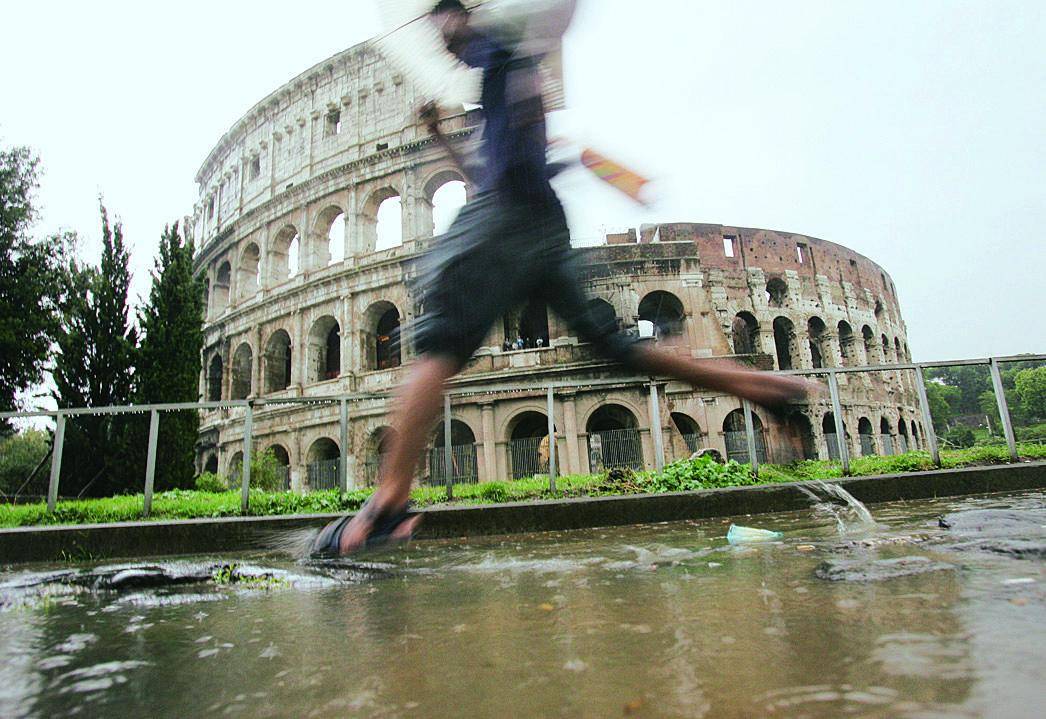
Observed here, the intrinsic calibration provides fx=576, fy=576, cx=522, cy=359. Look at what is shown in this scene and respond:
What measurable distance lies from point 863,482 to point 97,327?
15.9 m

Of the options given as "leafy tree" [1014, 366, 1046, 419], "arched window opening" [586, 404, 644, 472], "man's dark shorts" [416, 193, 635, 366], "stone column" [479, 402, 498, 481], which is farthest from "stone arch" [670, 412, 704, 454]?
"man's dark shorts" [416, 193, 635, 366]

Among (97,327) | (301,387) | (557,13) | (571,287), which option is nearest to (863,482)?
(571,287)

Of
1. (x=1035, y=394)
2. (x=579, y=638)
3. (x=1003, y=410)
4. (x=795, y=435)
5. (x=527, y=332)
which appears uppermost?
(x=527, y=332)

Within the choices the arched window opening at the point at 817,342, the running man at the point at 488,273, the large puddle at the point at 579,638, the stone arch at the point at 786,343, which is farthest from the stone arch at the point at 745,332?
the running man at the point at 488,273

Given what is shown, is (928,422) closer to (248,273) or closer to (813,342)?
(813,342)

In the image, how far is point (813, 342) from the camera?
78.2 feet

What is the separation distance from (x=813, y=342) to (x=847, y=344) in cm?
172

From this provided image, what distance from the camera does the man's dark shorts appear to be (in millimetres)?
1724

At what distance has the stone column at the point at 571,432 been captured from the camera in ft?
54.5

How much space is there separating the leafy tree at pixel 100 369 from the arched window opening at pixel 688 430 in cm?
1382

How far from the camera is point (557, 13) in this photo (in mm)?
1900

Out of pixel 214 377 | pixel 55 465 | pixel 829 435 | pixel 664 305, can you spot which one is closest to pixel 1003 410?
pixel 55 465

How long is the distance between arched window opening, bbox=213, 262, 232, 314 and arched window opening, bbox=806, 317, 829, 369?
23529mm

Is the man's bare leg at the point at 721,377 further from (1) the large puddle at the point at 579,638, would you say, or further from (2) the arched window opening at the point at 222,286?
(2) the arched window opening at the point at 222,286
